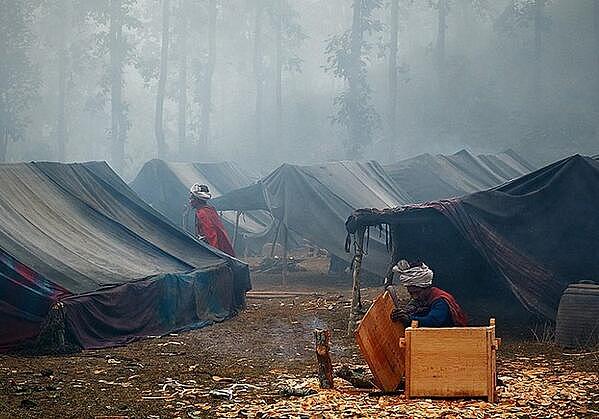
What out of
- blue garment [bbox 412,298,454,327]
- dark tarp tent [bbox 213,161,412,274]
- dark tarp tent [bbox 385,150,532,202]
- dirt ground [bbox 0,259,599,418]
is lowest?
dirt ground [bbox 0,259,599,418]

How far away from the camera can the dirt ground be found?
623cm

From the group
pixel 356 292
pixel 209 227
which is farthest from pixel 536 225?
pixel 209 227

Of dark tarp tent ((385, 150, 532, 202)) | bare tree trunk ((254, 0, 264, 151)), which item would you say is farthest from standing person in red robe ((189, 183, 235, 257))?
bare tree trunk ((254, 0, 264, 151))

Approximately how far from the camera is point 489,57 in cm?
4544

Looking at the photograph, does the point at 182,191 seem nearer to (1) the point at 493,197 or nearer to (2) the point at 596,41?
(1) the point at 493,197

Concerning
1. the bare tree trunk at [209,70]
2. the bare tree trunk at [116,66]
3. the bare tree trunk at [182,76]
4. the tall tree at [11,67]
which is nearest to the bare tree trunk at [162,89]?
the bare tree trunk at [116,66]

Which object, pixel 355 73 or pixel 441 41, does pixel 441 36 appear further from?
pixel 355 73

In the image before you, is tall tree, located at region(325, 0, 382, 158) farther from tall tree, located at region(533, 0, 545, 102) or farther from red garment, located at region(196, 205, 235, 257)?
red garment, located at region(196, 205, 235, 257)

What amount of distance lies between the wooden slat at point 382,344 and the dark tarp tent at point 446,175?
12.5 metres

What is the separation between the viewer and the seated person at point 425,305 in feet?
22.1

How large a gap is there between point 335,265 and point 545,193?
24.7ft

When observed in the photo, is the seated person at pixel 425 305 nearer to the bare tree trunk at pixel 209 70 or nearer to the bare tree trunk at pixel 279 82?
the bare tree trunk at pixel 209 70

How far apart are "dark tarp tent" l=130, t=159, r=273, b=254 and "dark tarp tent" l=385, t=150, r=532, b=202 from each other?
3800 mm

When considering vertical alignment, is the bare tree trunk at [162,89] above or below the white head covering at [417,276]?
above
